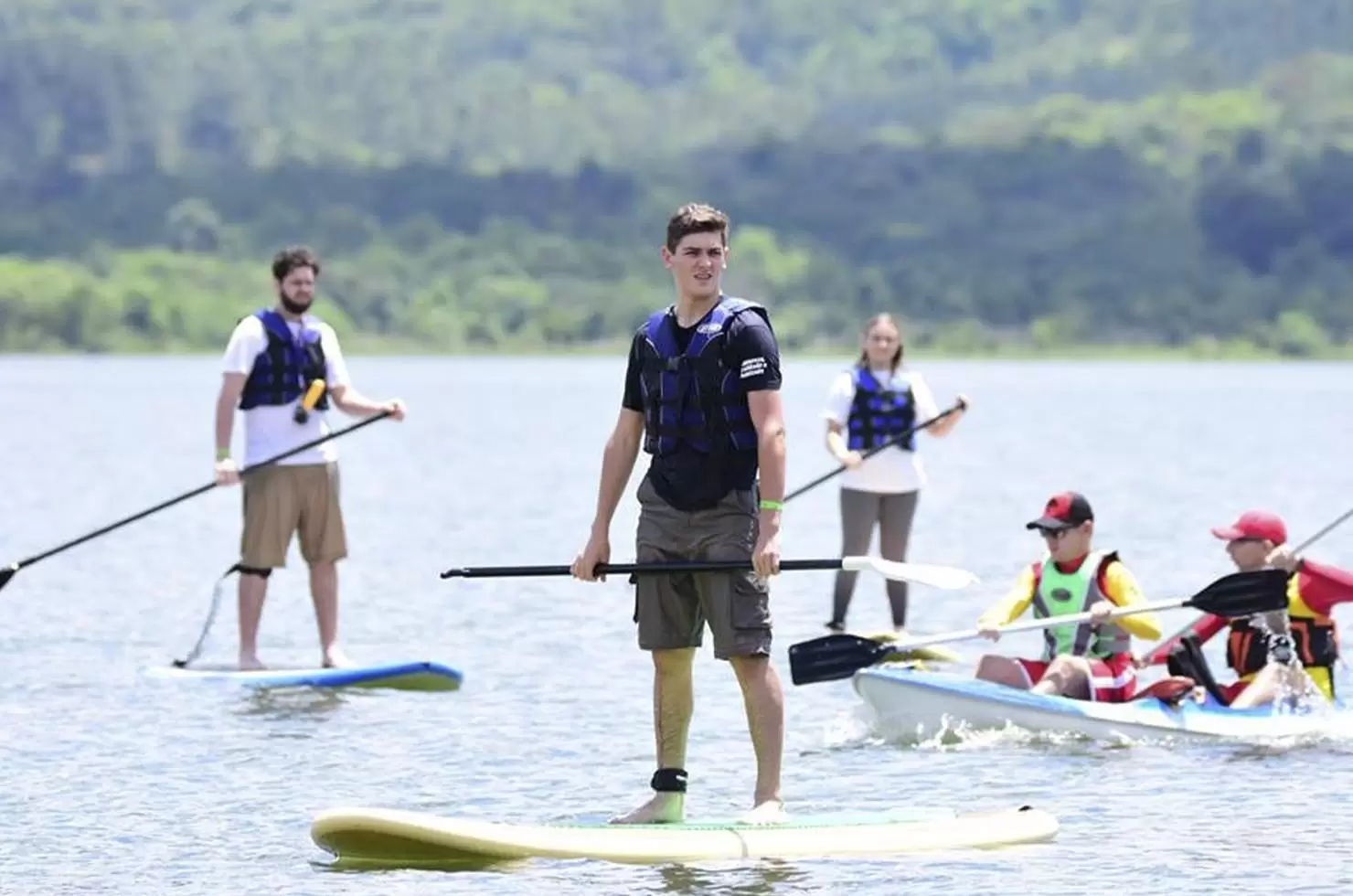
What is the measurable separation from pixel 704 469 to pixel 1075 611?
3.83 meters

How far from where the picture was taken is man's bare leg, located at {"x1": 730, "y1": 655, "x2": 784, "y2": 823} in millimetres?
10633

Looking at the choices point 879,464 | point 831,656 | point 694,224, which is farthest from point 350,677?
point 694,224

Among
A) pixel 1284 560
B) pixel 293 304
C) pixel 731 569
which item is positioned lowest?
pixel 1284 560

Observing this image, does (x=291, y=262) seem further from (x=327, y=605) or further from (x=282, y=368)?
(x=327, y=605)

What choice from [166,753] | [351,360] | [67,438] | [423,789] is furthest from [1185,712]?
[351,360]

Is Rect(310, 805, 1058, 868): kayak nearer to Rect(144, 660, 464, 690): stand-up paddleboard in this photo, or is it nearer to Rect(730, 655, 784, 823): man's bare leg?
Rect(730, 655, 784, 823): man's bare leg

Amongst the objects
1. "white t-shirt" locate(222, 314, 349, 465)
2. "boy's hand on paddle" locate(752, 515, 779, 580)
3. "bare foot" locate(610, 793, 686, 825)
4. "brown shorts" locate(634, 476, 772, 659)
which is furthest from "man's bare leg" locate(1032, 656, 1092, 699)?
"boy's hand on paddle" locate(752, 515, 779, 580)

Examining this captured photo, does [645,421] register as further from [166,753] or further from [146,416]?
[146,416]

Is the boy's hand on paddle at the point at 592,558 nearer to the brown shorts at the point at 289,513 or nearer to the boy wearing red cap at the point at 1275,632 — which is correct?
the boy wearing red cap at the point at 1275,632

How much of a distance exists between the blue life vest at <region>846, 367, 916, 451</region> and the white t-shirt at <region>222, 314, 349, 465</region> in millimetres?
4060

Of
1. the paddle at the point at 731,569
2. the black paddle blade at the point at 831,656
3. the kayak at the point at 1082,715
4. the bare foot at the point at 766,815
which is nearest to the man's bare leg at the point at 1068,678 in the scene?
the kayak at the point at 1082,715

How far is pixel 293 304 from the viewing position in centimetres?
1510

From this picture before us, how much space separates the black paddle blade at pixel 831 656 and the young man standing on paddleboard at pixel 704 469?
2464 millimetres

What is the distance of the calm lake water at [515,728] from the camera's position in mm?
11031
